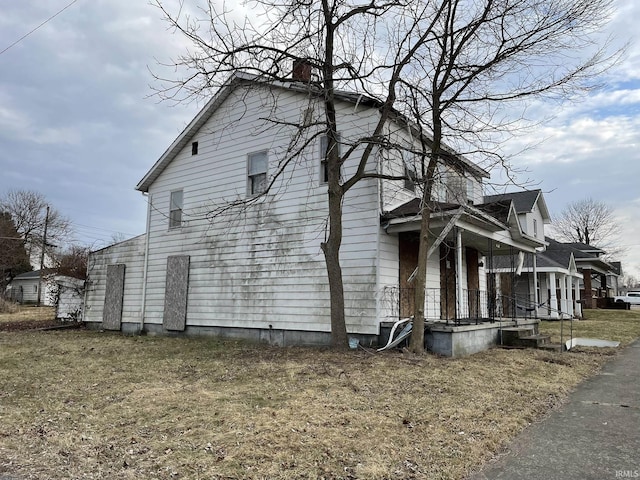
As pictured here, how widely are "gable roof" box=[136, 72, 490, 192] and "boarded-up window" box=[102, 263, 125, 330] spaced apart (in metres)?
2.99

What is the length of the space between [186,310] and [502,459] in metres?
11.1

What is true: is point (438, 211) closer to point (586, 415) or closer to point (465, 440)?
point (586, 415)

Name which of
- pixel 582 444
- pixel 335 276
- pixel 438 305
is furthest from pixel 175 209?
pixel 582 444

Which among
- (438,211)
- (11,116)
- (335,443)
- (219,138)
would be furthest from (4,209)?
(335,443)

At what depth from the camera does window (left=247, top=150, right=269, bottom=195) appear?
12.4 m

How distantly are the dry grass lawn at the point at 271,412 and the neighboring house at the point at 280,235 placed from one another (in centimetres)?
197

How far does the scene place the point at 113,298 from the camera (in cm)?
1569

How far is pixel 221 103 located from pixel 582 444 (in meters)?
12.3

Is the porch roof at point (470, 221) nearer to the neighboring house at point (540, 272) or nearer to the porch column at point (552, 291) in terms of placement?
the neighboring house at point (540, 272)

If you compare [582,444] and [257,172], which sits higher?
[257,172]

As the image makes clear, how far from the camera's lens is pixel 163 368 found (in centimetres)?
816

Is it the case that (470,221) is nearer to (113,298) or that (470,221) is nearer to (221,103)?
(221,103)

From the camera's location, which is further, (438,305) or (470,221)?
(438,305)

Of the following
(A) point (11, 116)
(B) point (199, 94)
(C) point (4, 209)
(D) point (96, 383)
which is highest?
(C) point (4, 209)
